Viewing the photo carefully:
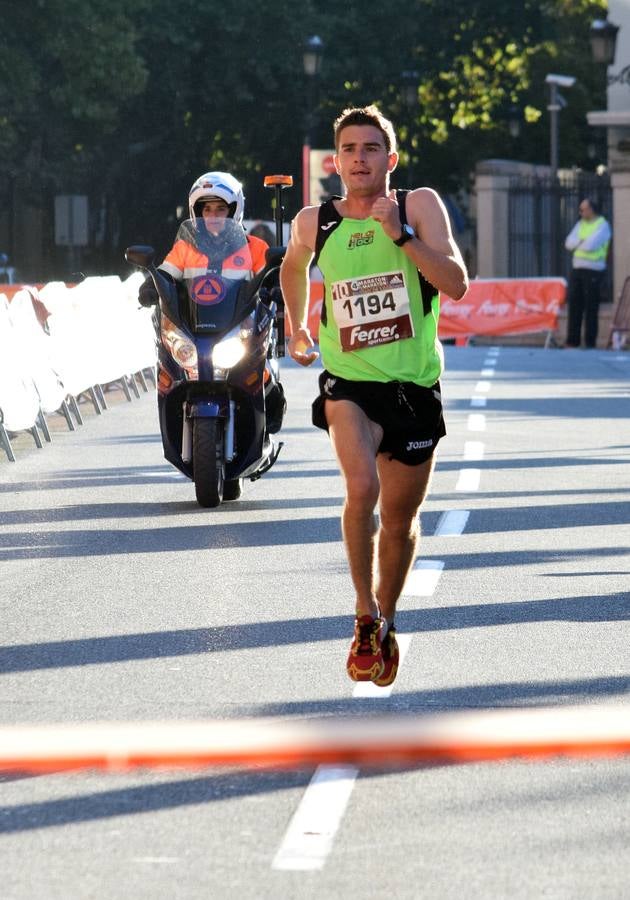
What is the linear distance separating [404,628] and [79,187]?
148ft

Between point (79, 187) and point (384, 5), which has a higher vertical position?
point (384, 5)

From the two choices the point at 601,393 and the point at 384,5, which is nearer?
the point at 601,393

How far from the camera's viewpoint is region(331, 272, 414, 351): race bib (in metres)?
7.12

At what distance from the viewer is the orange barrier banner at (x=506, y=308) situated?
3231 cm

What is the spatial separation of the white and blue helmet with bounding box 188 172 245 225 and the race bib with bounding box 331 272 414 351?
550 cm

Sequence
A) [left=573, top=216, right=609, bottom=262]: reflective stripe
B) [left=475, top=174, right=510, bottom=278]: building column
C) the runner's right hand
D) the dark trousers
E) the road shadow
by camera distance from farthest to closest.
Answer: [left=475, top=174, right=510, bottom=278]: building column
the dark trousers
[left=573, top=216, right=609, bottom=262]: reflective stripe
the road shadow
the runner's right hand

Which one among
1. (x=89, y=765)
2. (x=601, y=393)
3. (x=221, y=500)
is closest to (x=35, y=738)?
(x=89, y=765)

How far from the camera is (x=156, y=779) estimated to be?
584cm

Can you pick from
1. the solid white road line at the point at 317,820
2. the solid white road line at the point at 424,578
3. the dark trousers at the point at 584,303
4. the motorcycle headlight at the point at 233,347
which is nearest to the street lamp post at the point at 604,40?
the dark trousers at the point at 584,303

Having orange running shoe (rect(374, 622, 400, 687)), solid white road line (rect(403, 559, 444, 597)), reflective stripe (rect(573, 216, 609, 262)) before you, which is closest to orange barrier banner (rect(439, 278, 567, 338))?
reflective stripe (rect(573, 216, 609, 262))

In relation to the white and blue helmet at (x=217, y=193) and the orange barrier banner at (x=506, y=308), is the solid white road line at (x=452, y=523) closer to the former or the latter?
the white and blue helmet at (x=217, y=193)

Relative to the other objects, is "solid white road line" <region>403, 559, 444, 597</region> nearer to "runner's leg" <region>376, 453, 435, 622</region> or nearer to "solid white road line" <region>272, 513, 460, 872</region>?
"runner's leg" <region>376, 453, 435, 622</region>

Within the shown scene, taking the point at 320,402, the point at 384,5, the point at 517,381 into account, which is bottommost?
the point at 517,381

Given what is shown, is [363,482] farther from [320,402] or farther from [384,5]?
[384,5]
